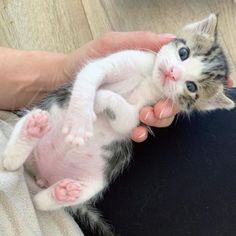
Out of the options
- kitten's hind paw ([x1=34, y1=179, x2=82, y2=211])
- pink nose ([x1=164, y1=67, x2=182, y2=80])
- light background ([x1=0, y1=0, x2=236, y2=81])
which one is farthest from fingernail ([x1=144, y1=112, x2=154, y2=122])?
light background ([x1=0, y1=0, x2=236, y2=81])

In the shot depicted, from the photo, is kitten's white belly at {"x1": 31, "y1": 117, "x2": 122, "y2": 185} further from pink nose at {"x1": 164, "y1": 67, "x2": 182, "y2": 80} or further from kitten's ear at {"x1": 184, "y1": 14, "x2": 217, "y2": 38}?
kitten's ear at {"x1": 184, "y1": 14, "x2": 217, "y2": 38}

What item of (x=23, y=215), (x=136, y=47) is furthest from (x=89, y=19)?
(x=23, y=215)

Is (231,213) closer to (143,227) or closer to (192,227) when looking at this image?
(192,227)

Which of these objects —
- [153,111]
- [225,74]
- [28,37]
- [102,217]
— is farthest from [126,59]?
[28,37]

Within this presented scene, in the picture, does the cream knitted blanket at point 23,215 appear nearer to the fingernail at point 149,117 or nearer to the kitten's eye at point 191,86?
the fingernail at point 149,117

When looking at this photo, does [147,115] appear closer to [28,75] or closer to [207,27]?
[207,27]

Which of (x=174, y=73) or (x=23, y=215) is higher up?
(x=174, y=73)
